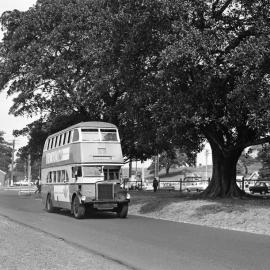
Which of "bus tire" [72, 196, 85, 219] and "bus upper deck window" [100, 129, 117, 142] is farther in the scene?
"bus upper deck window" [100, 129, 117, 142]

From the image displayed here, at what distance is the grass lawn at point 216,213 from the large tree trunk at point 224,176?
2632mm

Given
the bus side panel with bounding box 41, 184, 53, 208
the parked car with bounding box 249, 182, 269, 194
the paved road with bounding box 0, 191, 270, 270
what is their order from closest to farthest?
the paved road with bounding box 0, 191, 270, 270, the bus side panel with bounding box 41, 184, 53, 208, the parked car with bounding box 249, 182, 269, 194

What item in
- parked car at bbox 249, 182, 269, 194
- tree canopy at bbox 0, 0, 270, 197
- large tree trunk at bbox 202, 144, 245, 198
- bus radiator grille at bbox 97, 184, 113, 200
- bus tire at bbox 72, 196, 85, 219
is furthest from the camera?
parked car at bbox 249, 182, 269, 194

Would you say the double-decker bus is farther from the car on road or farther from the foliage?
the foliage

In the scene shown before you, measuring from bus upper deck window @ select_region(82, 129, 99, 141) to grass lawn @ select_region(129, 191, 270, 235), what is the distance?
15.5 feet

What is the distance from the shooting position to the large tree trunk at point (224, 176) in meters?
28.4

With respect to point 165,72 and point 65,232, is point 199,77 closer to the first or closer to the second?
point 165,72

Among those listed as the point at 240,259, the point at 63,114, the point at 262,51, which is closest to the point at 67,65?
the point at 63,114

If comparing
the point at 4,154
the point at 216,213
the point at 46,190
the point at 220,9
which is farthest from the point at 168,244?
the point at 4,154

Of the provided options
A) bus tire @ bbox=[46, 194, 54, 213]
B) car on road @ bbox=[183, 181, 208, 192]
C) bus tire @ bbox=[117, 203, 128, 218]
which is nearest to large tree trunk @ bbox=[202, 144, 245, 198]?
bus tire @ bbox=[117, 203, 128, 218]

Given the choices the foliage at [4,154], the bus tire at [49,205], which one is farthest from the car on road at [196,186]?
the foliage at [4,154]

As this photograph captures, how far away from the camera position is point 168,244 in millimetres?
14289

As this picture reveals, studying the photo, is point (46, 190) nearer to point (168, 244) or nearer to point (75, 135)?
point (75, 135)

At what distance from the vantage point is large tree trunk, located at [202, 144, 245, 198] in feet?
93.1
